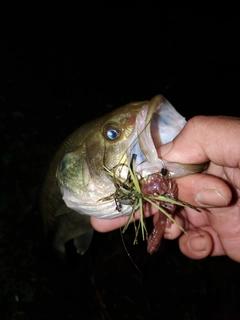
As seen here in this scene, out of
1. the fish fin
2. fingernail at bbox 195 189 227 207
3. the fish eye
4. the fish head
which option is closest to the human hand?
fingernail at bbox 195 189 227 207

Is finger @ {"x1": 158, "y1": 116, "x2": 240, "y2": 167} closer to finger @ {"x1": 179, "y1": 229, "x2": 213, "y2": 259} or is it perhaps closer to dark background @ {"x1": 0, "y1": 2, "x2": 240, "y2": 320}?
finger @ {"x1": 179, "y1": 229, "x2": 213, "y2": 259}

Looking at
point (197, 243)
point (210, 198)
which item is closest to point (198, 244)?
point (197, 243)

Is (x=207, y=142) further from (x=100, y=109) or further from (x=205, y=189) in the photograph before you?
(x=100, y=109)

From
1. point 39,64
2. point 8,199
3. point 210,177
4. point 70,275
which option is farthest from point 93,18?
point 210,177

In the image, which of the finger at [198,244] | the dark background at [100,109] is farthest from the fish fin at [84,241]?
the finger at [198,244]

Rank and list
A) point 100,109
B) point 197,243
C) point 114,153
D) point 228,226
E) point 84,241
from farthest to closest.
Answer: point 100,109 → point 84,241 → point 197,243 → point 228,226 → point 114,153

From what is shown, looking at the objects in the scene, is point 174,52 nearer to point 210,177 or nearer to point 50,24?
point 50,24
